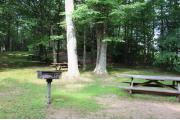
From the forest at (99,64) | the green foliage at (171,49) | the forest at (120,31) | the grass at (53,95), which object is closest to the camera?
the grass at (53,95)

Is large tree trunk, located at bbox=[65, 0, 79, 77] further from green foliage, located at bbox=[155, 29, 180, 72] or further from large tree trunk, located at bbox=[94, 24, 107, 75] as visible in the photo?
green foliage, located at bbox=[155, 29, 180, 72]

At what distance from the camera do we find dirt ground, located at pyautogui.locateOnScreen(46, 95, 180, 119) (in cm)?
711

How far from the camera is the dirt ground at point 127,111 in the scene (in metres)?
7.11

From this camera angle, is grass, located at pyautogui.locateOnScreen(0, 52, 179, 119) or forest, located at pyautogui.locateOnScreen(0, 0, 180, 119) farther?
forest, located at pyautogui.locateOnScreen(0, 0, 180, 119)

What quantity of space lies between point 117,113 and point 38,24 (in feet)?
49.7

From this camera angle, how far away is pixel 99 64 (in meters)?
15.5

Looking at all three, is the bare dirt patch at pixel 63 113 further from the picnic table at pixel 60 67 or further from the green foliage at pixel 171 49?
the green foliage at pixel 171 49

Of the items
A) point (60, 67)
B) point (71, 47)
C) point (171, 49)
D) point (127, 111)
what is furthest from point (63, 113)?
point (171, 49)

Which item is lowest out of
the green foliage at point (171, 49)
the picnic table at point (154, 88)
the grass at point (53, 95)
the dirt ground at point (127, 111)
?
the dirt ground at point (127, 111)

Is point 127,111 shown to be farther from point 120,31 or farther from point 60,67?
point 120,31

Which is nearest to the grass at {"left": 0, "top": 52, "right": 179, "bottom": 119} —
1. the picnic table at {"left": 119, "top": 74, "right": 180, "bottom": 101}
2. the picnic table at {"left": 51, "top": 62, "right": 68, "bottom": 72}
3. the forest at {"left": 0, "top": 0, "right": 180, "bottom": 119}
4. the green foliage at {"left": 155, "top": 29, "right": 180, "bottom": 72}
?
the forest at {"left": 0, "top": 0, "right": 180, "bottom": 119}

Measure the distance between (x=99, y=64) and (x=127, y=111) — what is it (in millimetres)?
7911

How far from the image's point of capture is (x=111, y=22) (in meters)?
14.9

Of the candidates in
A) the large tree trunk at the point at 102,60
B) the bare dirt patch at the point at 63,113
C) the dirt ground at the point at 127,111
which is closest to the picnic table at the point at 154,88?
the dirt ground at the point at 127,111
